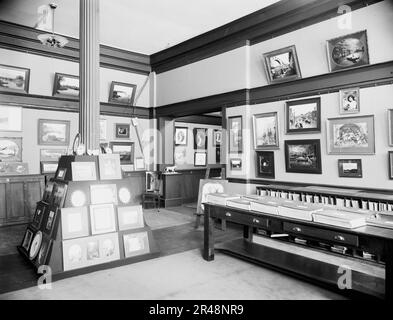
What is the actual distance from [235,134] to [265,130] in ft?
2.41

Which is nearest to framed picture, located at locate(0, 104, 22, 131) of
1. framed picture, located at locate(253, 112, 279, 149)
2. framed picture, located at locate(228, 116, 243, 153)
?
framed picture, located at locate(228, 116, 243, 153)

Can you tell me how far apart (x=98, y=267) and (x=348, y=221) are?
116 inches

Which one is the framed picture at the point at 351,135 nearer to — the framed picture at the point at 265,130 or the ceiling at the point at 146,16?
the framed picture at the point at 265,130

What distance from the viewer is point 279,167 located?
18.7 feet

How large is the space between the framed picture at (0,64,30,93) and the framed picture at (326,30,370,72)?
236 inches

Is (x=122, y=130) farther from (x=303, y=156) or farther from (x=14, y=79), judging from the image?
(x=303, y=156)

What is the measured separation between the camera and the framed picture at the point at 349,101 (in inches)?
181

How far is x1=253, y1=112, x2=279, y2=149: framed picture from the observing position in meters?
5.71

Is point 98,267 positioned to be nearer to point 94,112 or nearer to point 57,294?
point 57,294

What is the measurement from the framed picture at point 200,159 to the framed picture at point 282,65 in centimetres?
422

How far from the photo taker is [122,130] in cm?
823

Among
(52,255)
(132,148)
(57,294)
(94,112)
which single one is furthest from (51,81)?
(57,294)

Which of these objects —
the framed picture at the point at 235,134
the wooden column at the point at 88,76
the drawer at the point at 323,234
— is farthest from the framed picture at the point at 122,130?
the drawer at the point at 323,234


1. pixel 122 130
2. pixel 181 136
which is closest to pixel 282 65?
pixel 181 136
